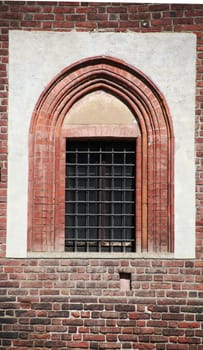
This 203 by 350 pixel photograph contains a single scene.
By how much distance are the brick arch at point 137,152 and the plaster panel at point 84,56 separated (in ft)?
0.33

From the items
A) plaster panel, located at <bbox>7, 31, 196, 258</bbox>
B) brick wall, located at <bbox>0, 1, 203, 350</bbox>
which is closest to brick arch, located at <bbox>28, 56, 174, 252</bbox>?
plaster panel, located at <bbox>7, 31, 196, 258</bbox>

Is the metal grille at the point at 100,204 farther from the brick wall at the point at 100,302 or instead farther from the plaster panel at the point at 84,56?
the plaster panel at the point at 84,56

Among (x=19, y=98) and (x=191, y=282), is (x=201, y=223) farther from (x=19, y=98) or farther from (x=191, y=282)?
(x=19, y=98)

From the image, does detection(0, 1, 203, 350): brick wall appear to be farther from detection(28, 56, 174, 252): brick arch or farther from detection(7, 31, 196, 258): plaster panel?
detection(28, 56, 174, 252): brick arch

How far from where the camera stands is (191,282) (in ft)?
38.0

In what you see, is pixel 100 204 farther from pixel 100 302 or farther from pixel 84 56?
pixel 84 56

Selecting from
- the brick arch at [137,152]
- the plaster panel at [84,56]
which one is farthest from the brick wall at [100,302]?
the brick arch at [137,152]

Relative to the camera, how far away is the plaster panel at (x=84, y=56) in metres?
11.8

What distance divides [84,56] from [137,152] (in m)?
1.55

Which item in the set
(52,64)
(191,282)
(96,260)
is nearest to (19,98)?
(52,64)

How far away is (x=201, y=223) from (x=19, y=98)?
122 inches

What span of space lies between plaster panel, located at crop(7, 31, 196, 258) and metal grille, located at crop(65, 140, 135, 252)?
2.29 ft

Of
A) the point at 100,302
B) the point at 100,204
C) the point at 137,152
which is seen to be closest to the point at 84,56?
the point at 137,152

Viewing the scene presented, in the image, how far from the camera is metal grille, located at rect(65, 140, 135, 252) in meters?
12.0
